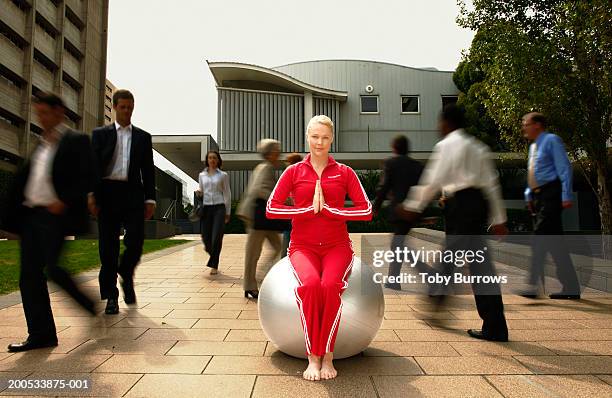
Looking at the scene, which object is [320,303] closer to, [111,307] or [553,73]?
[111,307]

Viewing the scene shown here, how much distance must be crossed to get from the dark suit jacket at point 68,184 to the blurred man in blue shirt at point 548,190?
4.93m

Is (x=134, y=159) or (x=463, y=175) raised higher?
(x=134, y=159)

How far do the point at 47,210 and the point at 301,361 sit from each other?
224 cm

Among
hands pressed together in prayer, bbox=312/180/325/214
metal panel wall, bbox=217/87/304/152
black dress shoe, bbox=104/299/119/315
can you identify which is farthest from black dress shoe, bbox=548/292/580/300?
metal panel wall, bbox=217/87/304/152

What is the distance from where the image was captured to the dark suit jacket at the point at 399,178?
6086mm

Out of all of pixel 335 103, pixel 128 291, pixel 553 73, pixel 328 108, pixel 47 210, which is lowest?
pixel 128 291

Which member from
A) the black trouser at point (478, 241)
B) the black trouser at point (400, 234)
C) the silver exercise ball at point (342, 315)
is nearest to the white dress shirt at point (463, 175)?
the black trouser at point (478, 241)

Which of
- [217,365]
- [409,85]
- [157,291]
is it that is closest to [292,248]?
[217,365]

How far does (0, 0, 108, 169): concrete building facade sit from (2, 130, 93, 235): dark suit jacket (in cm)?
3512

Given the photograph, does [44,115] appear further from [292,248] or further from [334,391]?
[334,391]

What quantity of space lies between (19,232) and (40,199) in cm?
33

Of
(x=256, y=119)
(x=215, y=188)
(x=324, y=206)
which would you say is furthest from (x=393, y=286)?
(x=256, y=119)

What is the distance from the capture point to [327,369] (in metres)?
3.06

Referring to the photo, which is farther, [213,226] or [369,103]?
[369,103]
